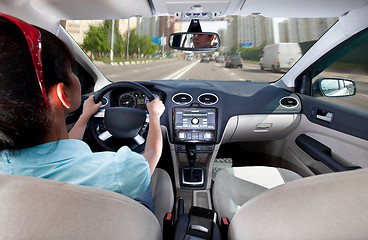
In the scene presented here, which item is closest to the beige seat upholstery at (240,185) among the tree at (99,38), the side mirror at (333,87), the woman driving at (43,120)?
the side mirror at (333,87)

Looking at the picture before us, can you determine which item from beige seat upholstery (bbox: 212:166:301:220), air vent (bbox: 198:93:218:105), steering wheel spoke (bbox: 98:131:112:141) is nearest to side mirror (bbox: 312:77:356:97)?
beige seat upholstery (bbox: 212:166:301:220)

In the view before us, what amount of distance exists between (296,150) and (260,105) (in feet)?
2.50

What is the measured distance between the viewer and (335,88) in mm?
2631

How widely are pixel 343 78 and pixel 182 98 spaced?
1.73 metres

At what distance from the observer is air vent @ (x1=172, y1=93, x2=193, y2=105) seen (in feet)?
9.29

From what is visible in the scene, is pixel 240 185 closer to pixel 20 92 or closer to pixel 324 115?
pixel 324 115

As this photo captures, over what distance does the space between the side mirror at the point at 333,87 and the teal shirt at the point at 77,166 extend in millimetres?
2446

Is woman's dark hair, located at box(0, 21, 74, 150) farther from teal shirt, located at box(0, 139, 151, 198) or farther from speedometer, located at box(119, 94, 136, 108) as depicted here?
speedometer, located at box(119, 94, 136, 108)

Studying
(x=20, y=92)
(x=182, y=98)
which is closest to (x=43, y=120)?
(x=20, y=92)

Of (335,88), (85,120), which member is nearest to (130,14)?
(85,120)

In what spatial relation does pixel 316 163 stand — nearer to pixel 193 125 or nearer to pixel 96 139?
pixel 193 125

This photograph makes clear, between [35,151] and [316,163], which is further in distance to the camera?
[316,163]

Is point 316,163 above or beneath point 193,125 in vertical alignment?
beneath

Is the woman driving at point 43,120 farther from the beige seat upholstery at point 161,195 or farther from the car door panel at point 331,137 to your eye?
the car door panel at point 331,137
